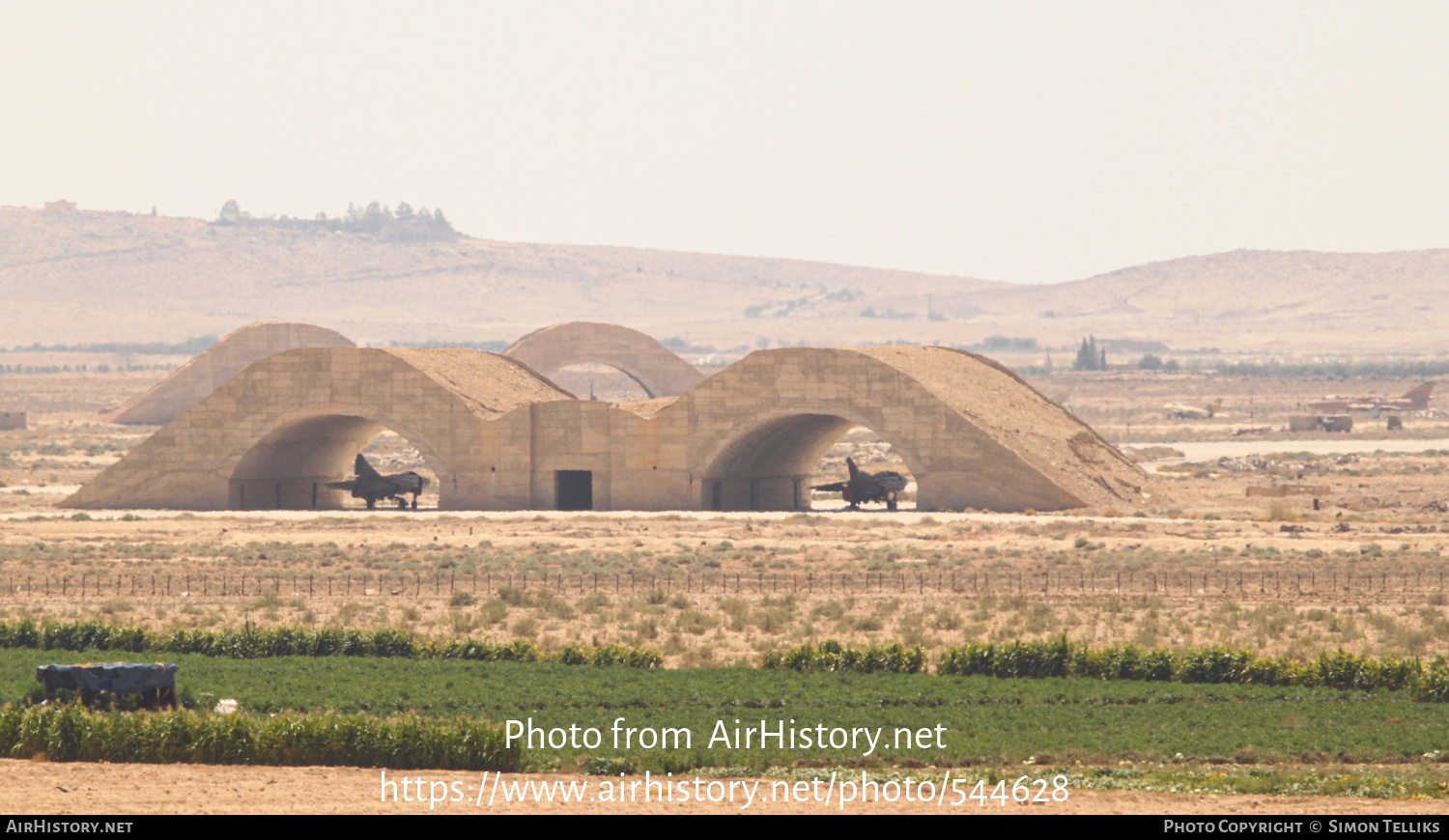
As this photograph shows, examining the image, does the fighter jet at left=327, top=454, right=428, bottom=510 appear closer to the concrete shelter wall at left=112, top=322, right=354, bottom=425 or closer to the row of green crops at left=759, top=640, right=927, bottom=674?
the row of green crops at left=759, top=640, right=927, bottom=674

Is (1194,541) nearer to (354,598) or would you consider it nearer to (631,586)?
(631,586)

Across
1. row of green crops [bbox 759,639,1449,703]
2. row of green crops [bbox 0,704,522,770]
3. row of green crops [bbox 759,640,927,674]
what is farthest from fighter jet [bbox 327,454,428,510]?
row of green crops [bbox 0,704,522,770]

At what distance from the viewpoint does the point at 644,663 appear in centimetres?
2497

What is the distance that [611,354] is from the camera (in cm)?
9244

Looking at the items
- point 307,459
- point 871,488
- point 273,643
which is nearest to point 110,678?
point 273,643

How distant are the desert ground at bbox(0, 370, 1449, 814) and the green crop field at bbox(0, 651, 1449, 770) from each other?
7.52ft

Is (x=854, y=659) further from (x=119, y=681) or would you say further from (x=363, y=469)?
(x=363, y=469)

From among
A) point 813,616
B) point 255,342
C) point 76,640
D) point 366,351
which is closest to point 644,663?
point 813,616

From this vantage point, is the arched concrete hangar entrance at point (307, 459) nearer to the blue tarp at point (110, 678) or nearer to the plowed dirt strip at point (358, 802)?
the blue tarp at point (110, 678)

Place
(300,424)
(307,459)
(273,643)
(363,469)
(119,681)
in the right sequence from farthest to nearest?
(307,459) < (363,469) < (300,424) < (273,643) < (119,681)

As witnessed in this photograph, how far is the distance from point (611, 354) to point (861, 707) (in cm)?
7153

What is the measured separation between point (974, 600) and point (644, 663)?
880 centimetres

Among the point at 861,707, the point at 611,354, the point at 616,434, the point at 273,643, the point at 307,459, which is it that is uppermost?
the point at 611,354

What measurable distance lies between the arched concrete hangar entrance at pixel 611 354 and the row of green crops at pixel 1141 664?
6624 cm
